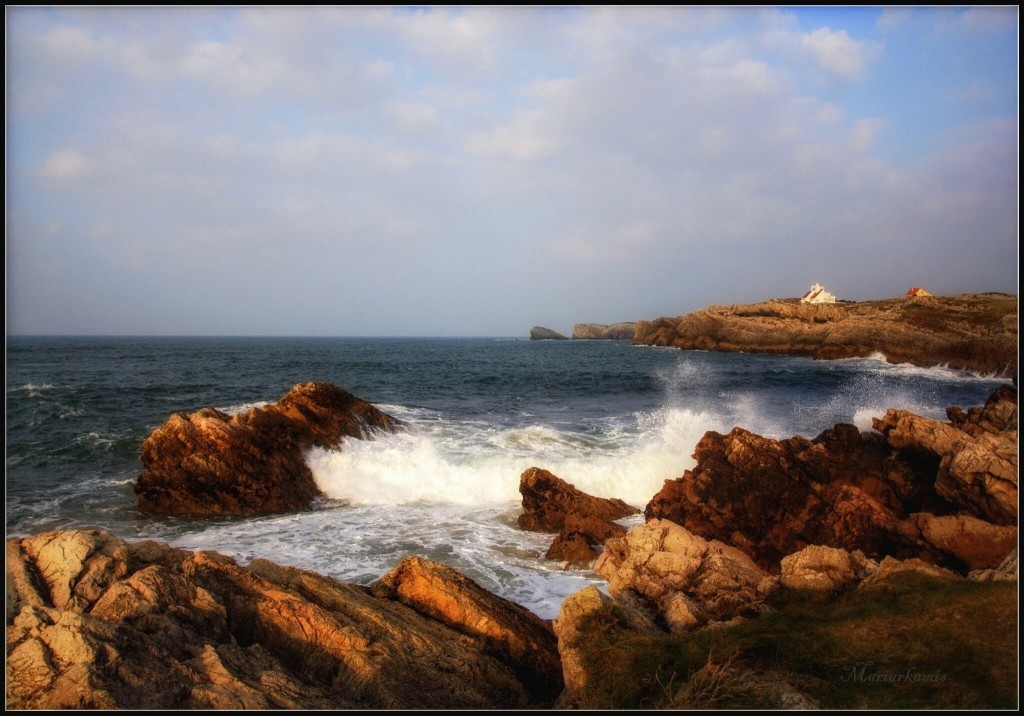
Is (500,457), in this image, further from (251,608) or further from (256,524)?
(251,608)

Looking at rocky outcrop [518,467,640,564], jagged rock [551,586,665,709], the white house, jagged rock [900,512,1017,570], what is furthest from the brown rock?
the white house

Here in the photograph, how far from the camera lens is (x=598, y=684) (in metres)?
5.32

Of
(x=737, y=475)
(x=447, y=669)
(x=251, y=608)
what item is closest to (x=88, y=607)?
(x=251, y=608)

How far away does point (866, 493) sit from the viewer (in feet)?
39.2

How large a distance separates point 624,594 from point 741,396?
87.4 ft

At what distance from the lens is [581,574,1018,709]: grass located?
4629mm

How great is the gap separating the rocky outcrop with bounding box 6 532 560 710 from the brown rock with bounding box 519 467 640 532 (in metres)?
6.29

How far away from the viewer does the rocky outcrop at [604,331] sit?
16762 centimetres

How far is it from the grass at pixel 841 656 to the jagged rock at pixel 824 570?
713 millimetres

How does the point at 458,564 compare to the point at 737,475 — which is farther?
the point at 737,475

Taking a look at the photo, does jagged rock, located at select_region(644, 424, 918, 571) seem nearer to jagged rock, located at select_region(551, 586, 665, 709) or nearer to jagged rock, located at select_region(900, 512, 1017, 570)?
jagged rock, located at select_region(900, 512, 1017, 570)

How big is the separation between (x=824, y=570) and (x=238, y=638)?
7713mm

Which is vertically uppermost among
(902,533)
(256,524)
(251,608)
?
(251,608)

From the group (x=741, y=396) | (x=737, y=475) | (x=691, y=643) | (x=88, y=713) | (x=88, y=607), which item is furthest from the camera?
(x=741, y=396)
